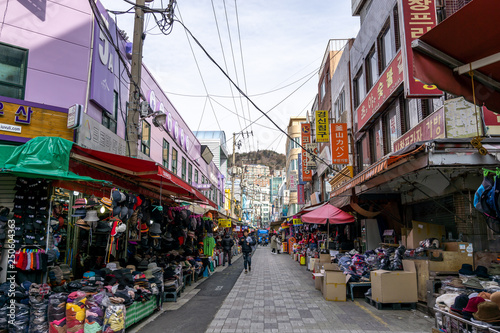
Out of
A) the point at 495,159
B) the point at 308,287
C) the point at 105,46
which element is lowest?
the point at 308,287

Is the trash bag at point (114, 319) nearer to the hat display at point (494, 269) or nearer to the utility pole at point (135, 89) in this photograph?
the utility pole at point (135, 89)

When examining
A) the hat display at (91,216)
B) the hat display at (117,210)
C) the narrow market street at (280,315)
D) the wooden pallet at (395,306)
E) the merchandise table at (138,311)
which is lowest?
the narrow market street at (280,315)

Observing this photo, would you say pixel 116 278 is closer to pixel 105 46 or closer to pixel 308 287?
pixel 308 287

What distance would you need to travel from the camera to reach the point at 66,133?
10.1m

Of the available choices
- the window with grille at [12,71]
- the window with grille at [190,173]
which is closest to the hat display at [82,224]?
the window with grille at [12,71]

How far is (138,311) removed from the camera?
733 centimetres

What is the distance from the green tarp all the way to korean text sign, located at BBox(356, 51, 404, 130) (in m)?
9.82

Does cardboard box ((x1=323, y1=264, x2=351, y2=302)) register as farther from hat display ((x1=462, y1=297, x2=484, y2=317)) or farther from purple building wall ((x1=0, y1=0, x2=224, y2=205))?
purple building wall ((x1=0, y1=0, x2=224, y2=205))

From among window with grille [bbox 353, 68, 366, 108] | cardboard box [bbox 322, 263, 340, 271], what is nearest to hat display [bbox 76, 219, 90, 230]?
cardboard box [bbox 322, 263, 340, 271]

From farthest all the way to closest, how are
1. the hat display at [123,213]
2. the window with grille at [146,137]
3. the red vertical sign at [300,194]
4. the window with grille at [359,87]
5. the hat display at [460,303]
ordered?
the red vertical sign at [300,194]
the window with grille at [359,87]
the window with grille at [146,137]
the hat display at [123,213]
the hat display at [460,303]

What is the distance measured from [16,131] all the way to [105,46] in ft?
14.4

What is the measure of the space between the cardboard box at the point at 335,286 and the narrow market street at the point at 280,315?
0.88 ft

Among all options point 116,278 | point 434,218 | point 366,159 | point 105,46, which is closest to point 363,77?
point 366,159

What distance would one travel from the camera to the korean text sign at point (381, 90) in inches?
456
